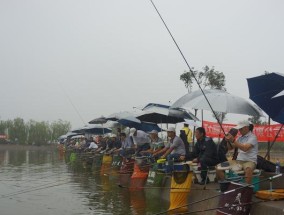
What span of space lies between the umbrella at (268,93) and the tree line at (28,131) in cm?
8019

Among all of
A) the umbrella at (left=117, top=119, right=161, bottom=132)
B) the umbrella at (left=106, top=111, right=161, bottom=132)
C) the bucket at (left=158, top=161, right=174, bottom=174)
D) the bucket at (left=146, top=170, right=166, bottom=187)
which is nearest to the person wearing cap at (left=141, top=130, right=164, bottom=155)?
the bucket at (left=158, top=161, right=174, bottom=174)

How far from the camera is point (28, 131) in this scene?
89062mm

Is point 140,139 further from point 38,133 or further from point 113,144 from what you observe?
point 38,133

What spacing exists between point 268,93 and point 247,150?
2.18 m

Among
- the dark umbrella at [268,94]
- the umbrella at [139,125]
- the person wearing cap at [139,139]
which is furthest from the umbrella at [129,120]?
the dark umbrella at [268,94]

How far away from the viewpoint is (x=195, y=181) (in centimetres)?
901

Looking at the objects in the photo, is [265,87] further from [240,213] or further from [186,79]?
[186,79]

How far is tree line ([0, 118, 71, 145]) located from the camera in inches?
3462

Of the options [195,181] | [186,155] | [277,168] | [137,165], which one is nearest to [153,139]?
[137,165]

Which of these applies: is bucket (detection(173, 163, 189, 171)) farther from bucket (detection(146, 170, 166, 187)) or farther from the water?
bucket (detection(146, 170, 166, 187))

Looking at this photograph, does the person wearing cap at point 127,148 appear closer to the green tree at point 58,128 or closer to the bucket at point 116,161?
the bucket at point 116,161

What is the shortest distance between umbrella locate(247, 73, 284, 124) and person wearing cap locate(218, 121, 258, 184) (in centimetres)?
144

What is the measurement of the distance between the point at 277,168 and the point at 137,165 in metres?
4.03

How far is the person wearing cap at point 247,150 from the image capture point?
23.7 feet
